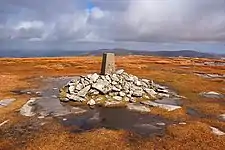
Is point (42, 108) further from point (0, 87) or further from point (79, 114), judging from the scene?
point (0, 87)

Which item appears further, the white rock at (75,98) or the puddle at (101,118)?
the white rock at (75,98)

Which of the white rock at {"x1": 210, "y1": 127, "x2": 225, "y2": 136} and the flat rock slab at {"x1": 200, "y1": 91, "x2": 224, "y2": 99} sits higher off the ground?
the flat rock slab at {"x1": 200, "y1": 91, "x2": 224, "y2": 99}

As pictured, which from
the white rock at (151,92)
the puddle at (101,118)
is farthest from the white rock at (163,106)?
the puddle at (101,118)

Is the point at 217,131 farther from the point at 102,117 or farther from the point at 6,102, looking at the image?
the point at 6,102

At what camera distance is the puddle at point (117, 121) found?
19234 millimetres

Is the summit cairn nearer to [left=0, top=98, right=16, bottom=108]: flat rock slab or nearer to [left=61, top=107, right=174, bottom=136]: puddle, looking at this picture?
[left=61, top=107, right=174, bottom=136]: puddle

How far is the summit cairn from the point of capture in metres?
27.2

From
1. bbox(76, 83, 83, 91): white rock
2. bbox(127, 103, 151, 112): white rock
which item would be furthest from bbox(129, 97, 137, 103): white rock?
bbox(76, 83, 83, 91): white rock

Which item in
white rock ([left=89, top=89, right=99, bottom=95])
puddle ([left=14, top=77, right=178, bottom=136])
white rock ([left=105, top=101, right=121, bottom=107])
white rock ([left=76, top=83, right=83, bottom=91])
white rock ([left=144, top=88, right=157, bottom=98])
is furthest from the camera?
white rock ([left=144, top=88, right=157, bottom=98])

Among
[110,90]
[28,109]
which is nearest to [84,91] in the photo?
[110,90]

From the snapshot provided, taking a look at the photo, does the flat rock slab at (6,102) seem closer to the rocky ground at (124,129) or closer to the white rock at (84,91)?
the rocky ground at (124,129)

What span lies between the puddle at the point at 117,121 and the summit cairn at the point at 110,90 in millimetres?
2974

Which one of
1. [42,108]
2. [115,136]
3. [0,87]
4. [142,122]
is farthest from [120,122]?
[0,87]

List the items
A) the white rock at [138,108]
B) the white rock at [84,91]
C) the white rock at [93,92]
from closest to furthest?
the white rock at [138,108] → the white rock at [84,91] → the white rock at [93,92]
